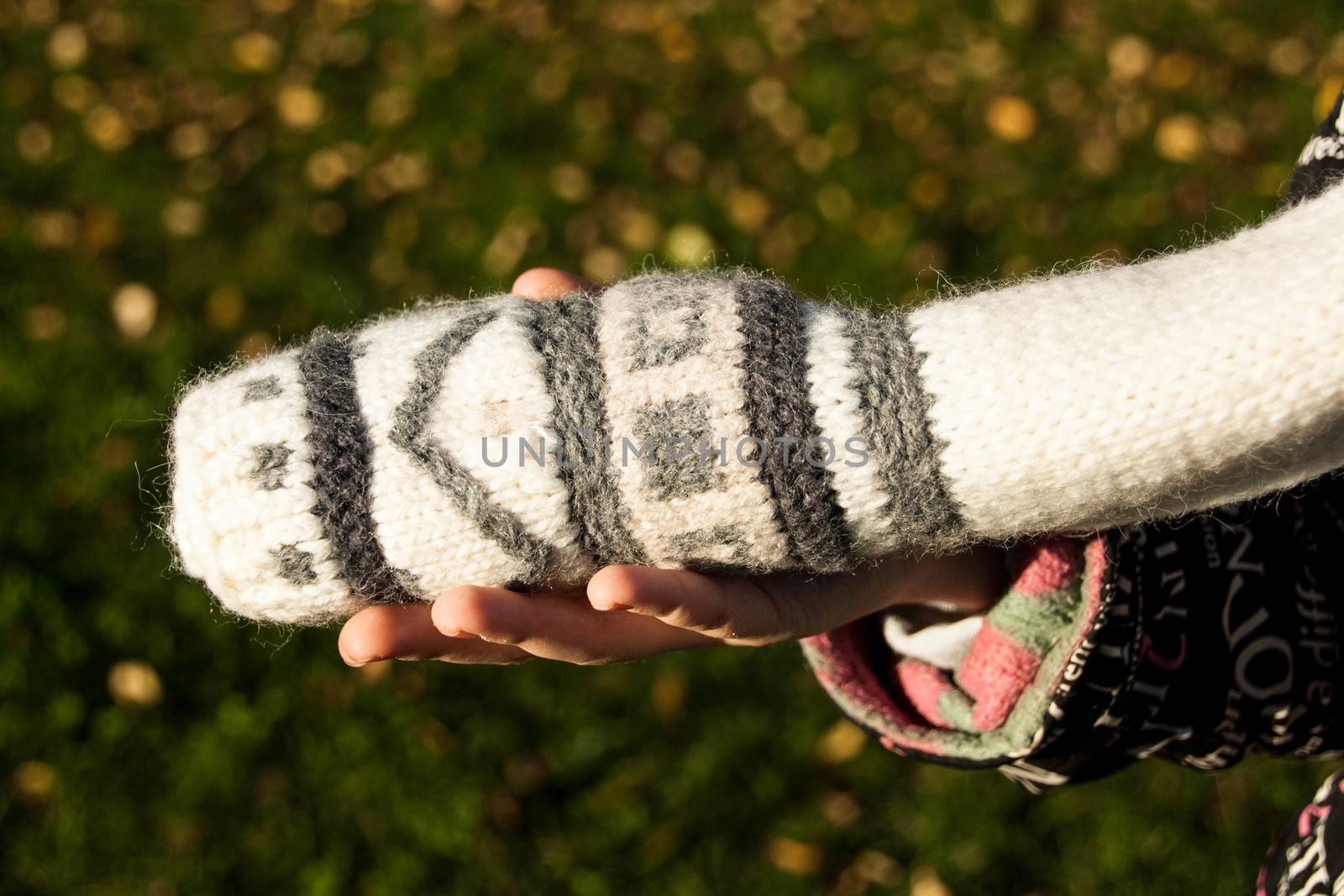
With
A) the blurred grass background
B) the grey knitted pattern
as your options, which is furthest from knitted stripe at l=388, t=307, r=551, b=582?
the blurred grass background

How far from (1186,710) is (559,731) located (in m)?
1.24

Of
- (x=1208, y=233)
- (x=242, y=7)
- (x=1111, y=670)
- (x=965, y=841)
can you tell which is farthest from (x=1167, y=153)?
(x=242, y=7)

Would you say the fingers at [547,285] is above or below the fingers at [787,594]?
above

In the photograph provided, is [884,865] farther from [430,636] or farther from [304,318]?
[304,318]

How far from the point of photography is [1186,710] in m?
1.19

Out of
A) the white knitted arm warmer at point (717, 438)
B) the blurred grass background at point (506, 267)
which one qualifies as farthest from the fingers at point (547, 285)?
the blurred grass background at point (506, 267)

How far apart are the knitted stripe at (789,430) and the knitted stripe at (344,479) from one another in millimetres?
374

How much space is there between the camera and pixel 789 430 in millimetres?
989

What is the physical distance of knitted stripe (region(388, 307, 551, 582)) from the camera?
3.31 feet

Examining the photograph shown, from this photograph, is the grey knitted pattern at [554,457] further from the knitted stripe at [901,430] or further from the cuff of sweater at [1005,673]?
the cuff of sweater at [1005,673]

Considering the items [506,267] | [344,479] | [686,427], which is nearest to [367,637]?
[344,479]

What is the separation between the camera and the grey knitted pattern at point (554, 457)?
994mm

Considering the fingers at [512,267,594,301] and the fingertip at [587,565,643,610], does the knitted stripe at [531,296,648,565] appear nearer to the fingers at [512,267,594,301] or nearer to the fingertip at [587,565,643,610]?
the fingertip at [587,565,643,610]

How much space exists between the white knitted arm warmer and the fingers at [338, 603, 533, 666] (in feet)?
0.08
